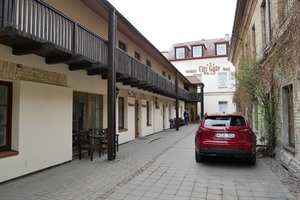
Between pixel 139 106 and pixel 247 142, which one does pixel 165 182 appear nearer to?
pixel 247 142

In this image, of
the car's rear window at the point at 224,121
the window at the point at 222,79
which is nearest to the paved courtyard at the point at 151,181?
the car's rear window at the point at 224,121

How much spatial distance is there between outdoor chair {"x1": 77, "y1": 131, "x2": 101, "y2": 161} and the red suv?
3398 mm

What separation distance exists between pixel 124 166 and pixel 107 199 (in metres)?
2.67

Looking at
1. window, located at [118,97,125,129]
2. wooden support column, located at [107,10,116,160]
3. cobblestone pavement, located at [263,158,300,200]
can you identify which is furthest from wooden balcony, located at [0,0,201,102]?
cobblestone pavement, located at [263,158,300,200]

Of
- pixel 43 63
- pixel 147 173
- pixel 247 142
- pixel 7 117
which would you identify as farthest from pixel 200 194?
pixel 43 63

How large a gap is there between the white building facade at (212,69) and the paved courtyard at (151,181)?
1021 inches

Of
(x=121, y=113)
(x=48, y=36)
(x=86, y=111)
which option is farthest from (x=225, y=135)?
(x=121, y=113)

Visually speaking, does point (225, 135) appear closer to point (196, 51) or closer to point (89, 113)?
point (89, 113)

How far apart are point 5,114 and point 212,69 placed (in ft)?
102

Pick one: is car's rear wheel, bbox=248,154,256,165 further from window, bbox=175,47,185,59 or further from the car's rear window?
window, bbox=175,47,185,59

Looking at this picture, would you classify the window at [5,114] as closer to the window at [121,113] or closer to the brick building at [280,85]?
the brick building at [280,85]

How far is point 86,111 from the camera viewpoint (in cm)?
928

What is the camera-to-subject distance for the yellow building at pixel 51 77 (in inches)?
216

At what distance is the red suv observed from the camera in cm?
675
